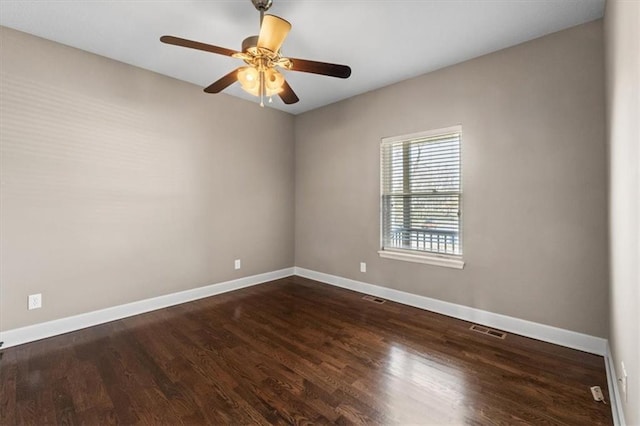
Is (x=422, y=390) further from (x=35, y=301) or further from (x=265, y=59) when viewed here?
(x=35, y=301)

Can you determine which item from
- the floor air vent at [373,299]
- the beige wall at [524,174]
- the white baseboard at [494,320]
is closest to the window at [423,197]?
the beige wall at [524,174]

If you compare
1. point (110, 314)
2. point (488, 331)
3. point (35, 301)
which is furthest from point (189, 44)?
point (488, 331)

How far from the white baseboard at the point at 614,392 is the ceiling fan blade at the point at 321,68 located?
2.56 meters

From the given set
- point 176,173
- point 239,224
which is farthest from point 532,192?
point 176,173

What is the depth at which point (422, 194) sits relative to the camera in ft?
11.1

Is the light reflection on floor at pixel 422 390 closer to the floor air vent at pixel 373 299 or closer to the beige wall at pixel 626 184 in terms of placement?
the beige wall at pixel 626 184

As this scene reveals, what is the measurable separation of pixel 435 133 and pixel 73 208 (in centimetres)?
377

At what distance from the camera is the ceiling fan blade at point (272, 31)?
177cm

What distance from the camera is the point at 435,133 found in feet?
10.6

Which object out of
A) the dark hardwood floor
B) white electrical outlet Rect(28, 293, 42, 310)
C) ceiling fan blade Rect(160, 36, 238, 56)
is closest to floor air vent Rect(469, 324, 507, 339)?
the dark hardwood floor

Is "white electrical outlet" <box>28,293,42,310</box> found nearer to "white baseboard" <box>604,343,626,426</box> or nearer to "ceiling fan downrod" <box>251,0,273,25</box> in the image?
"ceiling fan downrod" <box>251,0,273,25</box>

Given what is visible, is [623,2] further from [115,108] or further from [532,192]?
[115,108]

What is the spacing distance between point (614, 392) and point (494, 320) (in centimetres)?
107

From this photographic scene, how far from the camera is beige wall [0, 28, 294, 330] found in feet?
8.26
